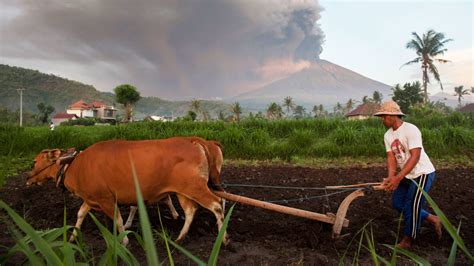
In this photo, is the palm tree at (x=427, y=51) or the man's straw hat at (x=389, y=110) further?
the palm tree at (x=427, y=51)

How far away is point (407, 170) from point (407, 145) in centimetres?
32

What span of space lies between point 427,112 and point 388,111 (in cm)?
2794

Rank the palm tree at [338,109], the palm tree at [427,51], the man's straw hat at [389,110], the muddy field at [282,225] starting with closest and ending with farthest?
the muddy field at [282,225] < the man's straw hat at [389,110] < the palm tree at [427,51] < the palm tree at [338,109]

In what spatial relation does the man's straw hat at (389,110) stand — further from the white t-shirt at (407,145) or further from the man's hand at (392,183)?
the man's hand at (392,183)

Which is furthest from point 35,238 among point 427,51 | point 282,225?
point 427,51

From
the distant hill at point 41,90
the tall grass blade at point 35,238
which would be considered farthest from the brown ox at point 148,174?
the distant hill at point 41,90

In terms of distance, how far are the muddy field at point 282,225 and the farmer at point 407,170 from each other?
296mm

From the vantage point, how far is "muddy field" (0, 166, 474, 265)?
3848mm

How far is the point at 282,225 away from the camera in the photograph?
192 inches

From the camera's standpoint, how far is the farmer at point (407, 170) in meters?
3.99

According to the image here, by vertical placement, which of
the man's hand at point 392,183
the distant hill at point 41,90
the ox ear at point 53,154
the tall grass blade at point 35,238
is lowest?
the man's hand at point 392,183

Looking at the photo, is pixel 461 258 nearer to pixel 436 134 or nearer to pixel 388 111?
pixel 388 111

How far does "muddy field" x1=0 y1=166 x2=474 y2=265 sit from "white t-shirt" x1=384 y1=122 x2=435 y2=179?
837 mm

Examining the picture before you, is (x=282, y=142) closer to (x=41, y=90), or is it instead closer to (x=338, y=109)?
(x=338, y=109)
